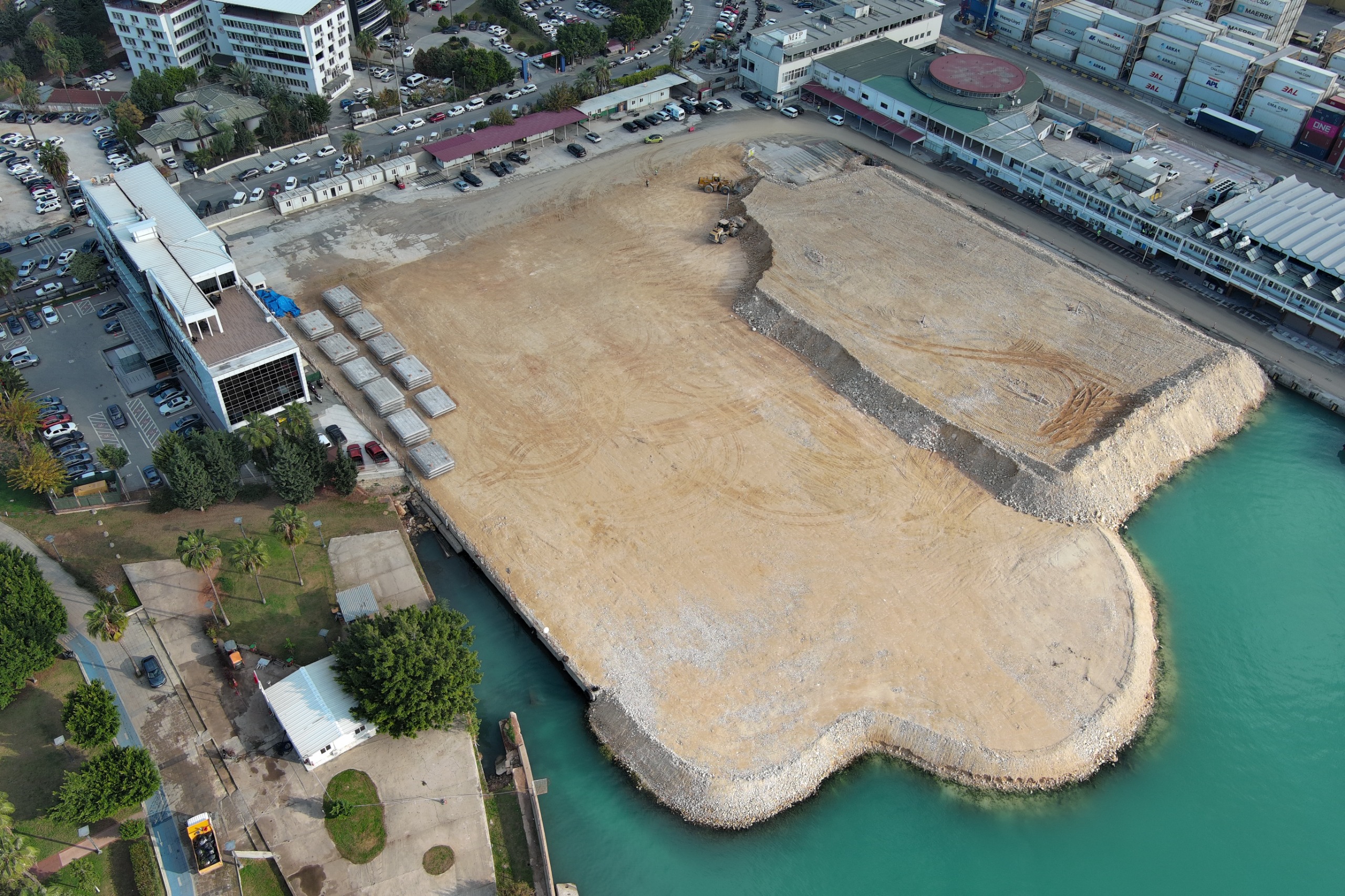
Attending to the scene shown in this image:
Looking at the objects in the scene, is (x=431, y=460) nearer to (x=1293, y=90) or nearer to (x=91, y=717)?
(x=91, y=717)

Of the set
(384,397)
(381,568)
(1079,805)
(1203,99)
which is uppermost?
(1203,99)

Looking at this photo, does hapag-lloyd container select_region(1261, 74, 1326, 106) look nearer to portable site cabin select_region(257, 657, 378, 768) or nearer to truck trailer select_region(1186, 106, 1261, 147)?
truck trailer select_region(1186, 106, 1261, 147)

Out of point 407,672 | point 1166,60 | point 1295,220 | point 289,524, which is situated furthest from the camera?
point 1166,60

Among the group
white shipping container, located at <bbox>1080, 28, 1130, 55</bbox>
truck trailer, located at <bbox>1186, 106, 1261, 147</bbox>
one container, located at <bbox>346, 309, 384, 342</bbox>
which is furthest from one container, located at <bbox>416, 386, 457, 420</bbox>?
white shipping container, located at <bbox>1080, 28, 1130, 55</bbox>

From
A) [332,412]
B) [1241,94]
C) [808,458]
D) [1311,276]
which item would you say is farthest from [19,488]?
[1241,94]

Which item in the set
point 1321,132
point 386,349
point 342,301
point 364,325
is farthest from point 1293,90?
point 342,301

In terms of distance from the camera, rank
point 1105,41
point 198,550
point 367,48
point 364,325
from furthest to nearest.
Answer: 1. point 1105,41
2. point 367,48
3. point 364,325
4. point 198,550

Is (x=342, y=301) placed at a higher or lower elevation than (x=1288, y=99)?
lower
